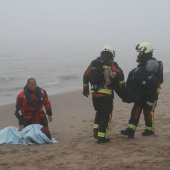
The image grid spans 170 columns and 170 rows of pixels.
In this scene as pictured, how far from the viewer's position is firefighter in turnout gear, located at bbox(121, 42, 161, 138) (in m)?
8.68

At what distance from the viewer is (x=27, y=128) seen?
9.18 meters

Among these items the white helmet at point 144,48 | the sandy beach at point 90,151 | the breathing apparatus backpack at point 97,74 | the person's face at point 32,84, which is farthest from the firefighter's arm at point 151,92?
the person's face at point 32,84

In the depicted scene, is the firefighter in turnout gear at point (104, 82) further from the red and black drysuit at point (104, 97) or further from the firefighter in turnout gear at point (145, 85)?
the firefighter in turnout gear at point (145, 85)

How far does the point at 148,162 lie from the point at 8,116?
7.07 metres

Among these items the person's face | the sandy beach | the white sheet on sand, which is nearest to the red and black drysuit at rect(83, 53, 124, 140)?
the sandy beach

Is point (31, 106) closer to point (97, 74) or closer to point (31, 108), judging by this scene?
point (31, 108)

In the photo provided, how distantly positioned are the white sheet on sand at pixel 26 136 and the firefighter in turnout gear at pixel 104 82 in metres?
1.00

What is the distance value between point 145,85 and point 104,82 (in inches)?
29.5

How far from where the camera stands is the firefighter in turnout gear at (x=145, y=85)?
28.5 feet

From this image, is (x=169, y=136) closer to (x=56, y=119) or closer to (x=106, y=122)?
(x=106, y=122)

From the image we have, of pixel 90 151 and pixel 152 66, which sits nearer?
pixel 90 151

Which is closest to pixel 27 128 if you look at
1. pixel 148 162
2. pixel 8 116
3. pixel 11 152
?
pixel 11 152

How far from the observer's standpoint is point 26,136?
356 inches

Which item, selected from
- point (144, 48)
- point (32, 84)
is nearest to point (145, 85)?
point (144, 48)
